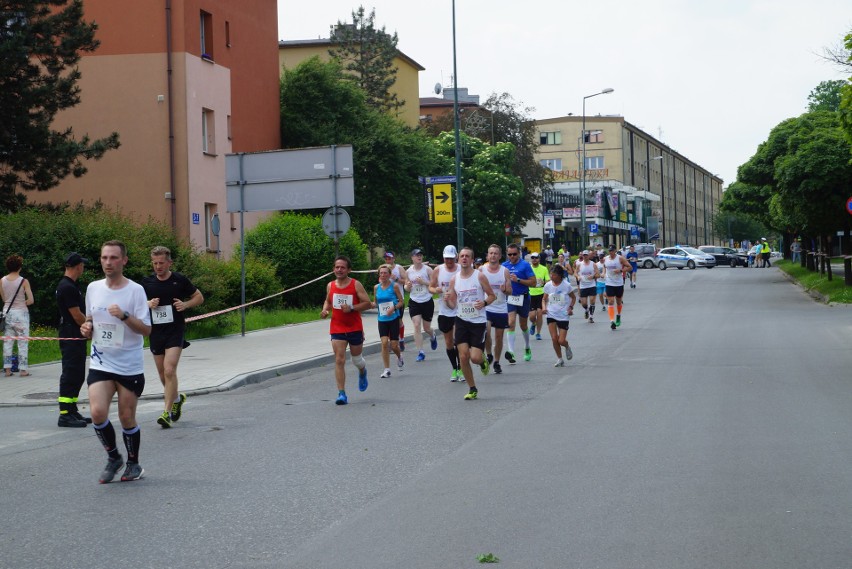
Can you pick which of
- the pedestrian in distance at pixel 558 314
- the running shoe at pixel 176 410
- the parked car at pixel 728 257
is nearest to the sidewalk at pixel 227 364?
the running shoe at pixel 176 410

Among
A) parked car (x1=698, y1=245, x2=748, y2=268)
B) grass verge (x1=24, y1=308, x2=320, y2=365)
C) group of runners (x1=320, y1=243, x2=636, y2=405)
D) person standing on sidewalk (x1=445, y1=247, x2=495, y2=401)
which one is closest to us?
group of runners (x1=320, y1=243, x2=636, y2=405)

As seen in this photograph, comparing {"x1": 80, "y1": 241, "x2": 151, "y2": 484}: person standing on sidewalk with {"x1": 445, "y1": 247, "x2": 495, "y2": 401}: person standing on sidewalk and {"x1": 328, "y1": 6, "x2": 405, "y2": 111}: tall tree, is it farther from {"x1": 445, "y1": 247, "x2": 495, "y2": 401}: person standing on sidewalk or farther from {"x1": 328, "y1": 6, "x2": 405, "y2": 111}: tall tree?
{"x1": 328, "y1": 6, "x2": 405, "y2": 111}: tall tree

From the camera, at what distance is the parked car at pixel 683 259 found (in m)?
70.9

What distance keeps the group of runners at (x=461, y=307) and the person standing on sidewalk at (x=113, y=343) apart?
14.5 ft

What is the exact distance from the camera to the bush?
29.6 meters

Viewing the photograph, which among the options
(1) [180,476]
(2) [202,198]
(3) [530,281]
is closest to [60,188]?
(2) [202,198]

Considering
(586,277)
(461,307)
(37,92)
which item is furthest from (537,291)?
(37,92)

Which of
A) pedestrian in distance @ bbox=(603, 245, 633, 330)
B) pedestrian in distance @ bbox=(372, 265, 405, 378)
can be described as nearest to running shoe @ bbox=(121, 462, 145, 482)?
pedestrian in distance @ bbox=(372, 265, 405, 378)

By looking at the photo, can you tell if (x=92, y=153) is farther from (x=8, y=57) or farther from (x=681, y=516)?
(x=681, y=516)

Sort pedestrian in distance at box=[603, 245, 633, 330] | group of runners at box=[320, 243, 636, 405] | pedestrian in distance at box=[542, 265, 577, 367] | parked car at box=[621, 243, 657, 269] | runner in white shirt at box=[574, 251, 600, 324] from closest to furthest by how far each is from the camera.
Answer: group of runners at box=[320, 243, 636, 405] → pedestrian in distance at box=[542, 265, 577, 367] → pedestrian in distance at box=[603, 245, 633, 330] → runner in white shirt at box=[574, 251, 600, 324] → parked car at box=[621, 243, 657, 269]

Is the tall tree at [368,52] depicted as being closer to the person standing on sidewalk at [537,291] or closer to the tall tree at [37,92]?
the tall tree at [37,92]

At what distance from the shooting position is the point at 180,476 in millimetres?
8219

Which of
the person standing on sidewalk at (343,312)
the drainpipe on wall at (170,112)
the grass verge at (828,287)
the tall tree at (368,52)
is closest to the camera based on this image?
the person standing on sidewalk at (343,312)

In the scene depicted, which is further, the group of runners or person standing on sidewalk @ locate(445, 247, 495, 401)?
person standing on sidewalk @ locate(445, 247, 495, 401)
